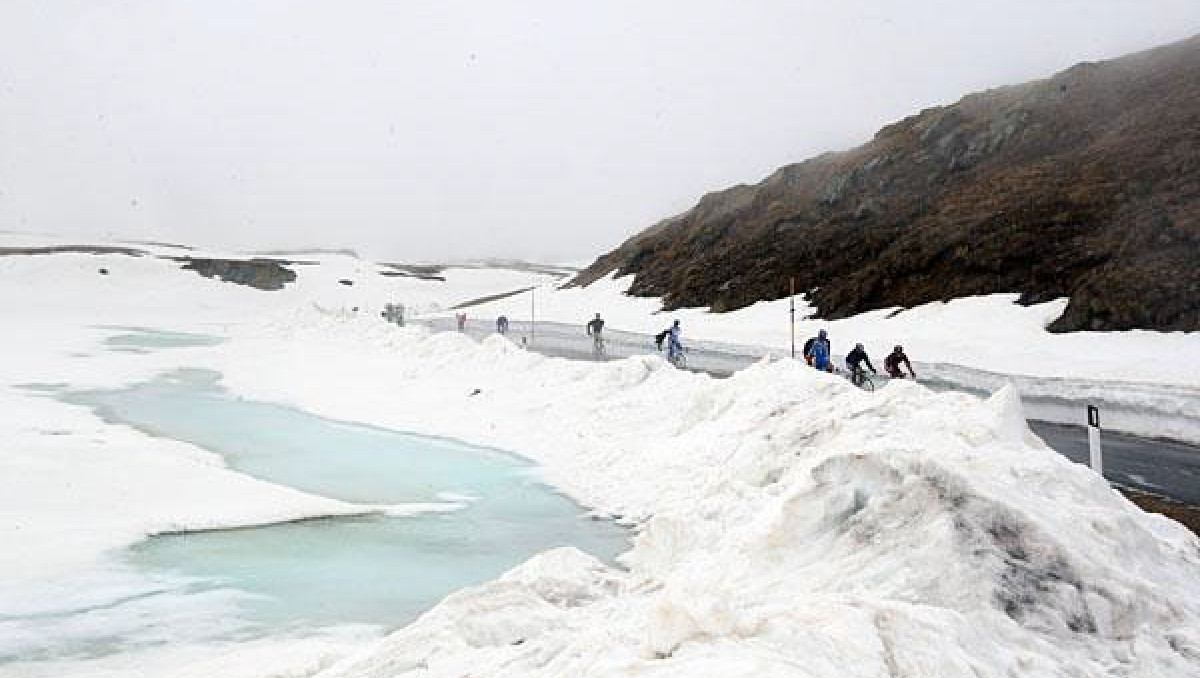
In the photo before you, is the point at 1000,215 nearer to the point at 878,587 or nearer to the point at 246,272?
the point at 878,587

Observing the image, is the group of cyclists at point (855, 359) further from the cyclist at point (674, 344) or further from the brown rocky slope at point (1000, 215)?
the brown rocky slope at point (1000, 215)

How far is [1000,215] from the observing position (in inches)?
1891

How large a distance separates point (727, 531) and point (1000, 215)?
4531 cm

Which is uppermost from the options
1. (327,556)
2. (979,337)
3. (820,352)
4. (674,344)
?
(820,352)

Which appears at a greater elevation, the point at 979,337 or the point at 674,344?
the point at 674,344

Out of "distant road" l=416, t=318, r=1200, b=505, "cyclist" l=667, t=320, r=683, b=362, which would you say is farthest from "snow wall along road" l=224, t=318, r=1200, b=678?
"cyclist" l=667, t=320, r=683, b=362

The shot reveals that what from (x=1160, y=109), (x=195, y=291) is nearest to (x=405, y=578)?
(x=1160, y=109)

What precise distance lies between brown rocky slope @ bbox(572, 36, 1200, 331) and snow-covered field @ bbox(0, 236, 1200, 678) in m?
7.28

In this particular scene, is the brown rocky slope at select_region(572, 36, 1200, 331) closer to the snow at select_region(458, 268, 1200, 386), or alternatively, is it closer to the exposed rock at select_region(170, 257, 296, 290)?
the snow at select_region(458, 268, 1200, 386)

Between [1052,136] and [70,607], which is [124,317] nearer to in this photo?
[1052,136]

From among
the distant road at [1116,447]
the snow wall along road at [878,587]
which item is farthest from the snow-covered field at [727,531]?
the distant road at [1116,447]

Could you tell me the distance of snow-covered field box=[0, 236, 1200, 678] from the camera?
4.39 meters

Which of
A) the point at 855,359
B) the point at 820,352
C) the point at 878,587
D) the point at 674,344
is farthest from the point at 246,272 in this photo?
the point at 878,587

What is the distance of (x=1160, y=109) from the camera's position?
51.4m
